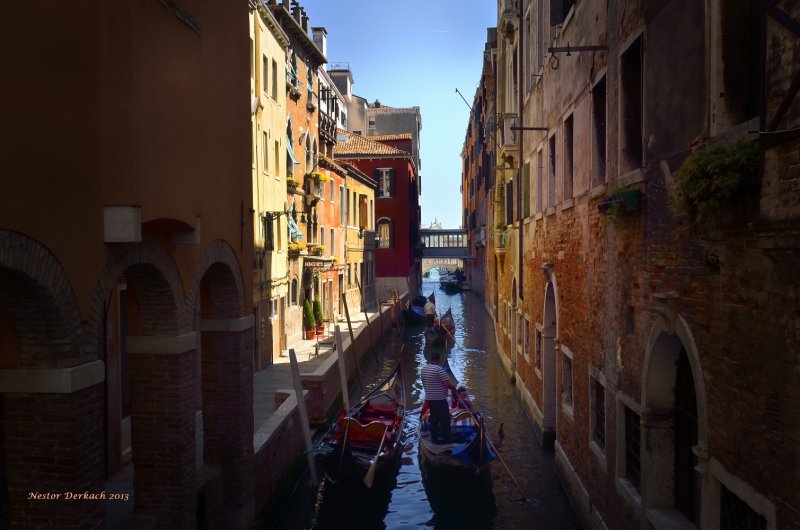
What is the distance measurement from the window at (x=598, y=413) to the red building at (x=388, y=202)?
27.8 m

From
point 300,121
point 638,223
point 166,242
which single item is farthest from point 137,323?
point 300,121

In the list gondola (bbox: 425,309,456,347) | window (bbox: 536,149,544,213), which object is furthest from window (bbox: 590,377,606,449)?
gondola (bbox: 425,309,456,347)

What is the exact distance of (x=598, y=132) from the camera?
297 inches

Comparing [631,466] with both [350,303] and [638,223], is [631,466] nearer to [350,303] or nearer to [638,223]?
[638,223]

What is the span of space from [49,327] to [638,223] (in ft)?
15.0

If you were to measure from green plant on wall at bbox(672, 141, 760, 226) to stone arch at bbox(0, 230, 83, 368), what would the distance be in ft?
12.5

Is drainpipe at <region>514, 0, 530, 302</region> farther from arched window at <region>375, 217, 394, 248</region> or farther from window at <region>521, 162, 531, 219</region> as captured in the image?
arched window at <region>375, 217, 394, 248</region>

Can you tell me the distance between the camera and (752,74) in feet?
13.3

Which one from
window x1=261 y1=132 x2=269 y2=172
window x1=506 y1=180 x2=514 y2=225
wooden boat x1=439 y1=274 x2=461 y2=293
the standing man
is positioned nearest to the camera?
window x1=261 y1=132 x2=269 y2=172

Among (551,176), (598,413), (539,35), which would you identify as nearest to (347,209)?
(539,35)

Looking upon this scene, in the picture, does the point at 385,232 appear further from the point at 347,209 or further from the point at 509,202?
the point at 509,202

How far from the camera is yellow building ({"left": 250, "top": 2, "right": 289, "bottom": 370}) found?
14.6 metres

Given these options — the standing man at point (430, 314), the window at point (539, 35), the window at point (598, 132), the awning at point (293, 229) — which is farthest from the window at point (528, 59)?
the standing man at point (430, 314)

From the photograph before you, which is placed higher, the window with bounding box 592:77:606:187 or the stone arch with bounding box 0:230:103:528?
the window with bounding box 592:77:606:187
